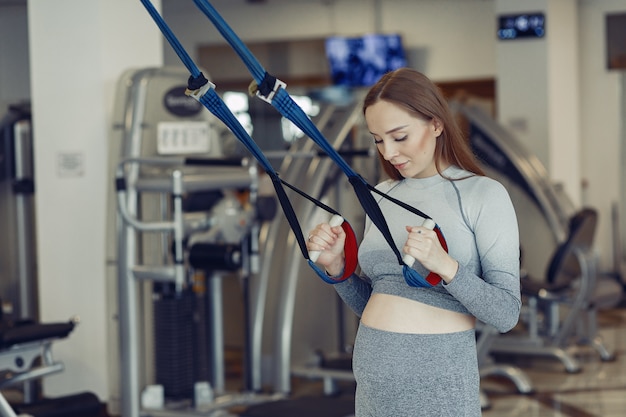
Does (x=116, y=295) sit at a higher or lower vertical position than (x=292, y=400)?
higher

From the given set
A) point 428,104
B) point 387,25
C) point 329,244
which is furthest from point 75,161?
point 387,25

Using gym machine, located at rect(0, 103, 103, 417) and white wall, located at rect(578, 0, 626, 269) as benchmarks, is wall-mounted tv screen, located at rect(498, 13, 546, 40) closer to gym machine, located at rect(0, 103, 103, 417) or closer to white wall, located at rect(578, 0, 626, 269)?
white wall, located at rect(578, 0, 626, 269)

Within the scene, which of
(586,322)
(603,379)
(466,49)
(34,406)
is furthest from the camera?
(466,49)

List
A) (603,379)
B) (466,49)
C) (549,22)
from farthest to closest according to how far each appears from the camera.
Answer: (466,49)
(549,22)
(603,379)

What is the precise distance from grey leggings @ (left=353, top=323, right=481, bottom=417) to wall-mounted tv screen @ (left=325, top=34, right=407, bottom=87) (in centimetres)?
840

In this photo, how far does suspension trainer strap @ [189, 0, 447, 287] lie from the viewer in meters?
1.54

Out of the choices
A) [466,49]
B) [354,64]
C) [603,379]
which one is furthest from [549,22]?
[603,379]

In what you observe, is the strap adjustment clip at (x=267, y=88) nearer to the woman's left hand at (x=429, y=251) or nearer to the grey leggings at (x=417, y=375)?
the woman's left hand at (x=429, y=251)

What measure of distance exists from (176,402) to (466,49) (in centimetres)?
648

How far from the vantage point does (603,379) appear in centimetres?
574

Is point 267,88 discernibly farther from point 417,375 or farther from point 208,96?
point 417,375

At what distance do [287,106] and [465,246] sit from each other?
465mm

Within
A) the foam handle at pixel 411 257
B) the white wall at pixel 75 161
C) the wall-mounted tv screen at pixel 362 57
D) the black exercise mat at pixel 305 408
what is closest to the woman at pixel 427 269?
the foam handle at pixel 411 257

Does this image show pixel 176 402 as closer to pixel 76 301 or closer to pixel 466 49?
pixel 76 301
